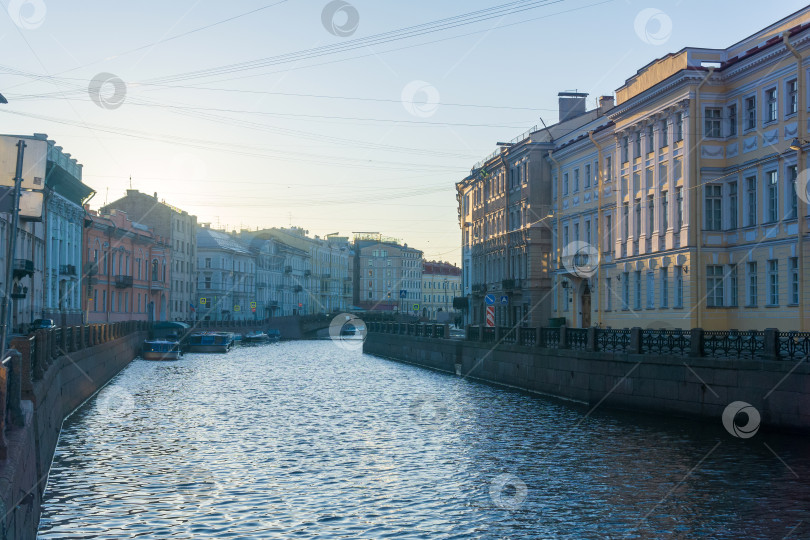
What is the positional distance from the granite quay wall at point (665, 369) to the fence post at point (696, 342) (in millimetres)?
25

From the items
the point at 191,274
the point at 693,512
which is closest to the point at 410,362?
the point at 693,512

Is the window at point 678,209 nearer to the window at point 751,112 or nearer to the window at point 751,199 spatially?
the window at point 751,199

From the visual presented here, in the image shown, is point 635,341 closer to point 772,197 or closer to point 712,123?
point 772,197

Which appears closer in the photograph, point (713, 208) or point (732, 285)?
point (732, 285)

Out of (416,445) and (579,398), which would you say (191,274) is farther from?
(416,445)

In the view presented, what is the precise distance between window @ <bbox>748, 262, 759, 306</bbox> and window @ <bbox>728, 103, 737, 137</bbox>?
4.83 metres

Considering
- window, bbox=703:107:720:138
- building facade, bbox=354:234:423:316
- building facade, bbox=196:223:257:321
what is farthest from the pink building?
building facade, bbox=354:234:423:316

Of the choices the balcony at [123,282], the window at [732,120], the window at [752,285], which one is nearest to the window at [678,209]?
the window at [732,120]

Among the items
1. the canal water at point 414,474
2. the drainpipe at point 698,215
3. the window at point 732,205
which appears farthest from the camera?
the drainpipe at point 698,215

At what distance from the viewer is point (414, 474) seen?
17344 millimetres

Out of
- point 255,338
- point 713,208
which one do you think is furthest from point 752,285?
point 255,338

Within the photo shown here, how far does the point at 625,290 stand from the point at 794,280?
13.3m

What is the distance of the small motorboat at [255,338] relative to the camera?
3831 inches

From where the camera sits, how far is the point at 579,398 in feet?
99.3
